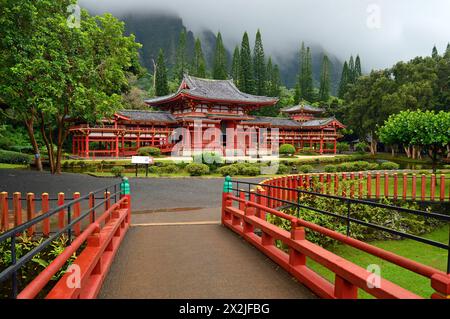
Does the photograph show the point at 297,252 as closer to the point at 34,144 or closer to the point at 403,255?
the point at 403,255

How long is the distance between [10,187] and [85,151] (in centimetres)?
1665

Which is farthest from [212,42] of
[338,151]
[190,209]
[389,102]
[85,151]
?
[190,209]

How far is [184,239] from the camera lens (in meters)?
7.41

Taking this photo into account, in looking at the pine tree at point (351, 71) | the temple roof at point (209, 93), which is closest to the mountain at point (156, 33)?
the pine tree at point (351, 71)

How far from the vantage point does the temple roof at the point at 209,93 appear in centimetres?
3715

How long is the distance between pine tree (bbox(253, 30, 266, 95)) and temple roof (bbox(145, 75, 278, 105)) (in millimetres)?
24407

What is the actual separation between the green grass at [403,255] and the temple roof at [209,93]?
1098 inches

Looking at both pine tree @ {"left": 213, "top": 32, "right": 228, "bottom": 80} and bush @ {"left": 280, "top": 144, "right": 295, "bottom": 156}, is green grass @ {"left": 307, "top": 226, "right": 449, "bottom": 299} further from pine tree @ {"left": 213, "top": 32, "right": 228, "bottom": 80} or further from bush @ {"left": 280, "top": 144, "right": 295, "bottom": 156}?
pine tree @ {"left": 213, "top": 32, "right": 228, "bottom": 80}

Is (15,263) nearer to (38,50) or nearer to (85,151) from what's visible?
(38,50)

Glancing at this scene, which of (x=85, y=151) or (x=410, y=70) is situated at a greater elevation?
(x=410, y=70)

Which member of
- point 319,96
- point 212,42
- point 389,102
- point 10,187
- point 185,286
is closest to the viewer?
point 185,286

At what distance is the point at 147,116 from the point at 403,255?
101ft

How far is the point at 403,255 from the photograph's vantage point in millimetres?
10336

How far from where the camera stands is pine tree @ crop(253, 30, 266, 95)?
67.6 metres
